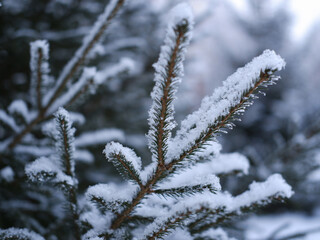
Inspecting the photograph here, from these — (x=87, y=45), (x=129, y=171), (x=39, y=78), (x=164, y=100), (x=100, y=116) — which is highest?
(x=100, y=116)

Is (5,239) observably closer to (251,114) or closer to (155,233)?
(155,233)

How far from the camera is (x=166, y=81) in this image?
660 mm

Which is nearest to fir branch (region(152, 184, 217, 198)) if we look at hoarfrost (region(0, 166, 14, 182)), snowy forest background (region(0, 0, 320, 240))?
A: snowy forest background (region(0, 0, 320, 240))

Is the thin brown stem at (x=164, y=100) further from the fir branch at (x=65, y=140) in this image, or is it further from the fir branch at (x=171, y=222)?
the fir branch at (x=65, y=140)

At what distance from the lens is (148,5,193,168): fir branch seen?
23.4 inches

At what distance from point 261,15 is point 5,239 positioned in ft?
22.6

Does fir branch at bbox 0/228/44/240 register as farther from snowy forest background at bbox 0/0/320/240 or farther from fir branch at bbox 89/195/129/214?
fir branch at bbox 89/195/129/214

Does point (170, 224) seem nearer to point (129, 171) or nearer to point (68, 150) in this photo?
point (129, 171)

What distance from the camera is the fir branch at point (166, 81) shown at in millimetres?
594

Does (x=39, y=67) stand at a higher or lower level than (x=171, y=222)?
higher

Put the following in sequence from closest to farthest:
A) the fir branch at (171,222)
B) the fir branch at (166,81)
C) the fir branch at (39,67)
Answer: the fir branch at (166,81) < the fir branch at (171,222) < the fir branch at (39,67)

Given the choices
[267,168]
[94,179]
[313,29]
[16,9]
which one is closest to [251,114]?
[313,29]

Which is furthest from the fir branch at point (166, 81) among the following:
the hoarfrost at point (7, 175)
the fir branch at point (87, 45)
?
the hoarfrost at point (7, 175)

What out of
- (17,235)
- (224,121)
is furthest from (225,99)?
(17,235)
